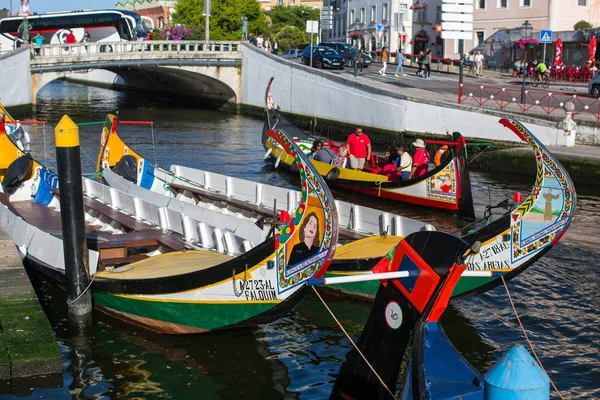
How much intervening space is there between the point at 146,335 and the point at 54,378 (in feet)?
6.65

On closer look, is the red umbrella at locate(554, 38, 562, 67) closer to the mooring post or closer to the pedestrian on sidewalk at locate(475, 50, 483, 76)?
the pedestrian on sidewalk at locate(475, 50, 483, 76)

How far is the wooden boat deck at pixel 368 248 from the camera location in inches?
476

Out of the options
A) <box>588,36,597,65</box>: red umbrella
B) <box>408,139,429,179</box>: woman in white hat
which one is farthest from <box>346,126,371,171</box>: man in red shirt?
<box>588,36,597,65</box>: red umbrella

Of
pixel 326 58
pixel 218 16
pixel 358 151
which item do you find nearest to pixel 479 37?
pixel 326 58

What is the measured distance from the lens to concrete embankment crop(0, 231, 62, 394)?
9.33 metres

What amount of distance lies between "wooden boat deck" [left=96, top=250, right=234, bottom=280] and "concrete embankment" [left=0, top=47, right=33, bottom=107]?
2681 centimetres

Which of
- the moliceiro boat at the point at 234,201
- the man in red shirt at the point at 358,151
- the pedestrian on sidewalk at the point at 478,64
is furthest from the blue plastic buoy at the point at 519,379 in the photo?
the pedestrian on sidewalk at the point at 478,64

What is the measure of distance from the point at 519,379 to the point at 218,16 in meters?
50.0

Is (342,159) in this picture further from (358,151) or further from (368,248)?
(368,248)

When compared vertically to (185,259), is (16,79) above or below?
above

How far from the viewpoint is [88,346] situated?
36.3ft

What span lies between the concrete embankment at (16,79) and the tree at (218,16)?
16742 mm

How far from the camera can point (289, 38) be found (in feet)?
242

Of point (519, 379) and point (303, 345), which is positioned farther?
point (303, 345)
